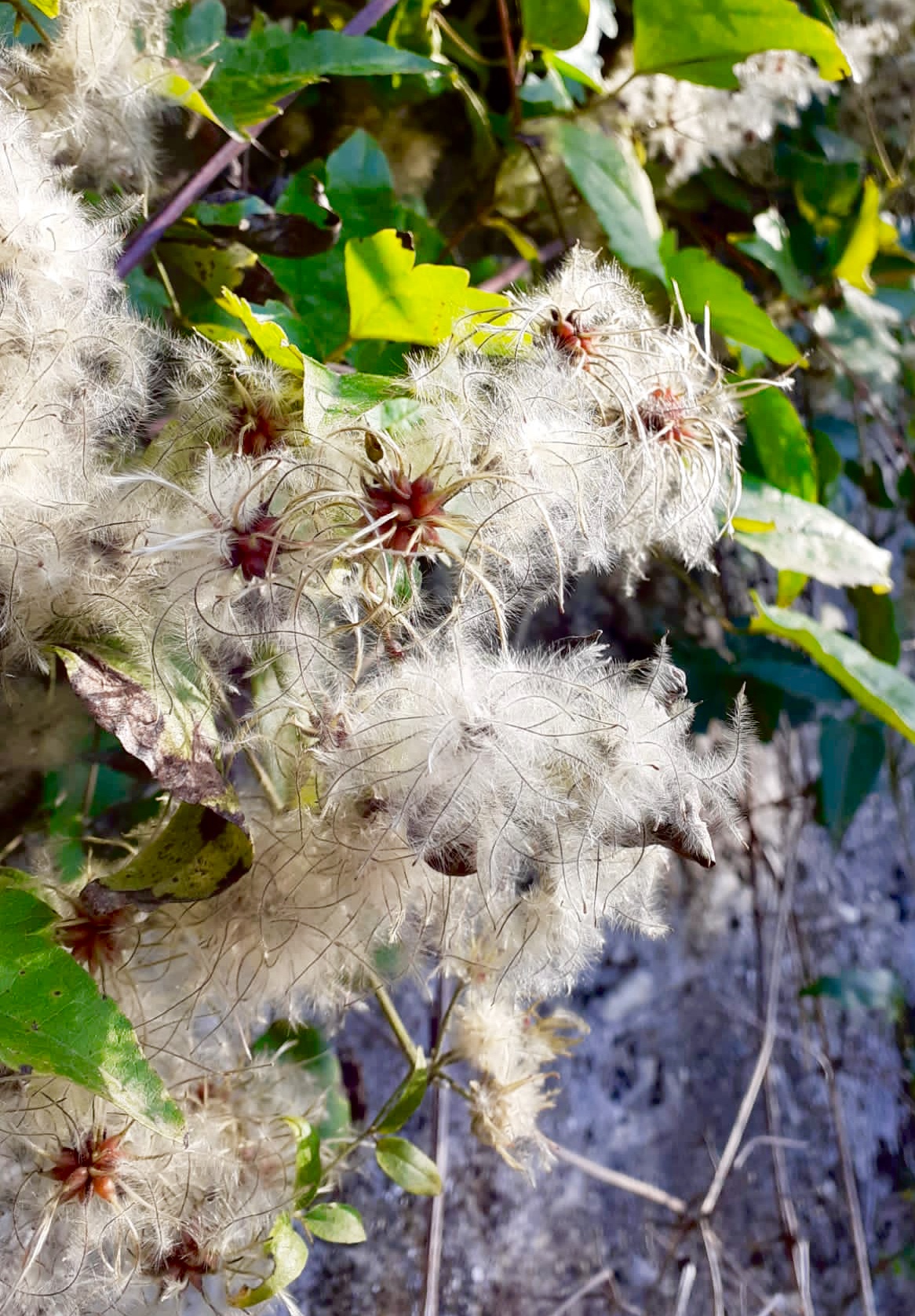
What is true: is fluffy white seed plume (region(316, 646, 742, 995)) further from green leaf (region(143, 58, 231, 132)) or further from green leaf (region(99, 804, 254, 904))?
green leaf (region(143, 58, 231, 132))

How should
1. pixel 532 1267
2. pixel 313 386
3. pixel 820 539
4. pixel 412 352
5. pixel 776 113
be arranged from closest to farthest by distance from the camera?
pixel 313 386 < pixel 412 352 < pixel 820 539 < pixel 776 113 < pixel 532 1267

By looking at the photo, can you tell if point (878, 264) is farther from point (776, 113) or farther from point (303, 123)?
point (303, 123)

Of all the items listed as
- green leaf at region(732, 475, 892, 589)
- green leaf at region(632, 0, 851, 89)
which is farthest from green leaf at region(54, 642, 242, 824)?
green leaf at region(632, 0, 851, 89)

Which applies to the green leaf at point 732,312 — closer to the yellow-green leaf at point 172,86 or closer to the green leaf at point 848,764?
the yellow-green leaf at point 172,86

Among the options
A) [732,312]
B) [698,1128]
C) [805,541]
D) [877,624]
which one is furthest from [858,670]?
[698,1128]

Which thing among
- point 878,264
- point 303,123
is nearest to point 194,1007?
point 303,123

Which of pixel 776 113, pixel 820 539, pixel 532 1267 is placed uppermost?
pixel 776 113

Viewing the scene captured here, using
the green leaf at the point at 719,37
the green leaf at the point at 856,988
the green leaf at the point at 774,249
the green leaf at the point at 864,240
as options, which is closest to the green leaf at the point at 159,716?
the green leaf at the point at 719,37
